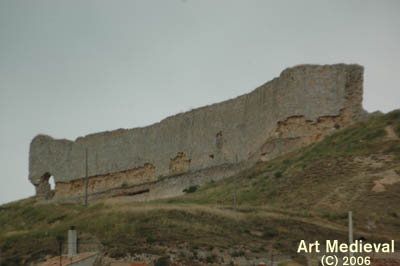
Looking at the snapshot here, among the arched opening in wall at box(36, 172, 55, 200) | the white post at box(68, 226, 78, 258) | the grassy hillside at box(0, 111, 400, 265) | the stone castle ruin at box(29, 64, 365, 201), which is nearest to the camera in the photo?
the white post at box(68, 226, 78, 258)

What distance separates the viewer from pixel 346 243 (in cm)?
1764

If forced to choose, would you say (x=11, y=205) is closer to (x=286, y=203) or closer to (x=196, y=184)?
(x=196, y=184)

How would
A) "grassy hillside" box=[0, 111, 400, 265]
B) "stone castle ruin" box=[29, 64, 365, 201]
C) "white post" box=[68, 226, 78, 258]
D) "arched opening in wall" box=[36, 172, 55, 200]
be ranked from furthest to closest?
"arched opening in wall" box=[36, 172, 55, 200], "stone castle ruin" box=[29, 64, 365, 201], "grassy hillside" box=[0, 111, 400, 265], "white post" box=[68, 226, 78, 258]

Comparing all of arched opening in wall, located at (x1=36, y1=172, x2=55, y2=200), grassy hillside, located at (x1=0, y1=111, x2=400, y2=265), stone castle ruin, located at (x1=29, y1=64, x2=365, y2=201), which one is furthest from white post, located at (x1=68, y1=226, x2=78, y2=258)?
arched opening in wall, located at (x1=36, y1=172, x2=55, y2=200)

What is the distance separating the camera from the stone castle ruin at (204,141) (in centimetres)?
2833

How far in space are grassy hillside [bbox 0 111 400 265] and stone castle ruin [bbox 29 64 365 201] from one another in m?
1.38

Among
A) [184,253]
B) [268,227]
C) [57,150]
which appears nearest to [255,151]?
[268,227]

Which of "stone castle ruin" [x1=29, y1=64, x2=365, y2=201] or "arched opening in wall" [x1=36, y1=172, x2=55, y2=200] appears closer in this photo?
"stone castle ruin" [x1=29, y1=64, x2=365, y2=201]

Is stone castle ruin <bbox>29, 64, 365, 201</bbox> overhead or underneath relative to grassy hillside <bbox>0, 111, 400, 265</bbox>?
overhead

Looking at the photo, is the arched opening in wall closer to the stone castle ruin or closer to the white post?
the stone castle ruin

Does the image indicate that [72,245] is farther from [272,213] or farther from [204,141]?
[204,141]

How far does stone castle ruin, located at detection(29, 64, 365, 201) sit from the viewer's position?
28.3 meters

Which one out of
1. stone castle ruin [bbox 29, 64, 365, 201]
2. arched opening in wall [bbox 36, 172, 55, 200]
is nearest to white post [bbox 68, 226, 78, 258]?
stone castle ruin [bbox 29, 64, 365, 201]

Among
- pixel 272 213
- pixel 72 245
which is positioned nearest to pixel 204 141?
pixel 272 213
